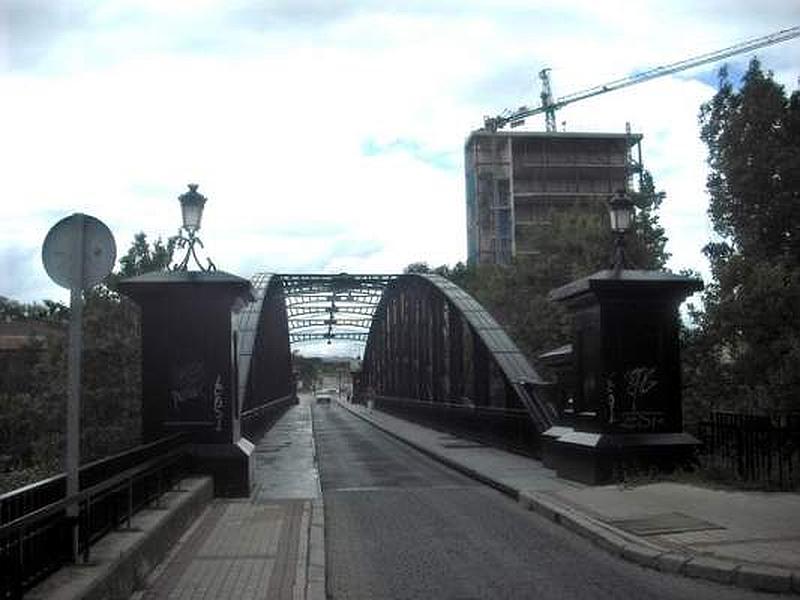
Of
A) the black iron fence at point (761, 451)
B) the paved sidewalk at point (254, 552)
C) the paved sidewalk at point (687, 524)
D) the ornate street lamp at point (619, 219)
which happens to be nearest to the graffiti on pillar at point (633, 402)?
the black iron fence at point (761, 451)

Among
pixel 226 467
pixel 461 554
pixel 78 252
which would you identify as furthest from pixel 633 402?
pixel 78 252

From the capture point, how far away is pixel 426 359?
38.2m

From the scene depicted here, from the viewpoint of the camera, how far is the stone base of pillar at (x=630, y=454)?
1339cm

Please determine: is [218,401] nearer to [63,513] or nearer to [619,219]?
[619,219]

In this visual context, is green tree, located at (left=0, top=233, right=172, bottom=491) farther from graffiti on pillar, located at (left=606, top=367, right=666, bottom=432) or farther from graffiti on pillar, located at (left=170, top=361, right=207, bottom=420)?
graffiti on pillar, located at (left=606, top=367, right=666, bottom=432)

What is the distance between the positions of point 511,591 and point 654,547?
175cm

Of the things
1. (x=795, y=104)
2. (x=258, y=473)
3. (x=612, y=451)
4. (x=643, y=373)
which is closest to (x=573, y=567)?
(x=612, y=451)

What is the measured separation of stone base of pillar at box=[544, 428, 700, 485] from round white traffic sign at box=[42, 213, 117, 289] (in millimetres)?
8121

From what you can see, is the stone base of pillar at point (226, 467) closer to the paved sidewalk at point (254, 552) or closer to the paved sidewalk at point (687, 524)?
the paved sidewalk at point (254, 552)

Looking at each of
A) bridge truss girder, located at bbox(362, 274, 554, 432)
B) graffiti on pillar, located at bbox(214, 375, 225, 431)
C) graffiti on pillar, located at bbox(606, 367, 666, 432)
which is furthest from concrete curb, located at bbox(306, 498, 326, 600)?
bridge truss girder, located at bbox(362, 274, 554, 432)

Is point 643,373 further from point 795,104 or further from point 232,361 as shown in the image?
point 795,104

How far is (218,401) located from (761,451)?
23.9ft

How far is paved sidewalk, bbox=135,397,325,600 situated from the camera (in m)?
7.43

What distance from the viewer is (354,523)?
1141 centimetres
